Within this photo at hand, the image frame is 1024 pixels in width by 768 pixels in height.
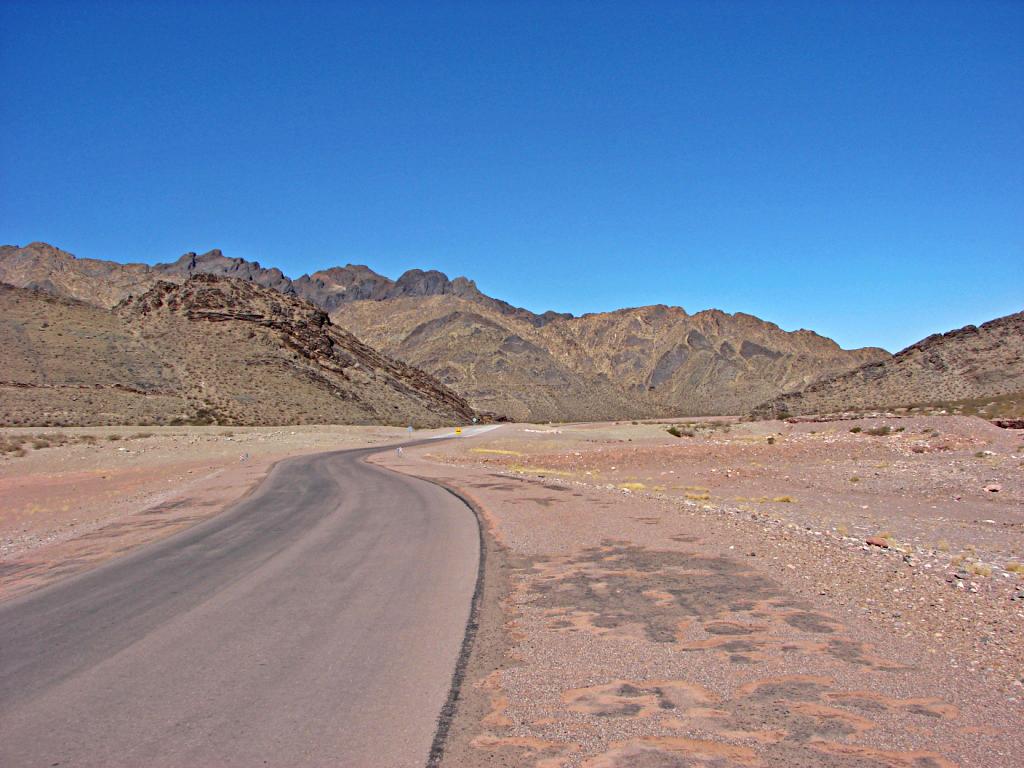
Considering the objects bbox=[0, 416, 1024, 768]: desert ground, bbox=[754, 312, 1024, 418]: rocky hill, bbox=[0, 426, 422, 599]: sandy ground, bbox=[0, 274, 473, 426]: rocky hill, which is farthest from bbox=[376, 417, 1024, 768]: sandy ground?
bbox=[0, 274, 473, 426]: rocky hill

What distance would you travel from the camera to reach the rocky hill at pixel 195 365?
67.2 metres

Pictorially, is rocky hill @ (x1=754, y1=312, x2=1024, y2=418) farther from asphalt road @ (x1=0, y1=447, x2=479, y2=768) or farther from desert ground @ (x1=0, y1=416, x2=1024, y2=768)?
asphalt road @ (x1=0, y1=447, x2=479, y2=768)

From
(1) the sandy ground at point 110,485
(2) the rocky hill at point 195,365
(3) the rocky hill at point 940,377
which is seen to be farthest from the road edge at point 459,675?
(2) the rocky hill at point 195,365

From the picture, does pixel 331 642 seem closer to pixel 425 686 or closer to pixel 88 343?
pixel 425 686

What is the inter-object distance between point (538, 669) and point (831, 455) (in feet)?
106

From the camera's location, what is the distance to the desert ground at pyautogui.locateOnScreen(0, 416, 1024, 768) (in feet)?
15.5

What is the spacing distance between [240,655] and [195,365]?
85020mm

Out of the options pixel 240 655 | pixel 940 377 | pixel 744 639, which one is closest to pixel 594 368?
pixel 940 377

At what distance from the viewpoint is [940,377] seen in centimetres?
6762

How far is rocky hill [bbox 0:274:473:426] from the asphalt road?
6173 centimetres

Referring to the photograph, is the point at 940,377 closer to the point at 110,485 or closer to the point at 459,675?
the point at 110,485

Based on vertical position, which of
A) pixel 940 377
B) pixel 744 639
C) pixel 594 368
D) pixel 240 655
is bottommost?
pixel 240 655

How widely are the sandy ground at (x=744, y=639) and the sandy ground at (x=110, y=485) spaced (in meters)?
7.83

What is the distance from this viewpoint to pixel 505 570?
33.9 ft
